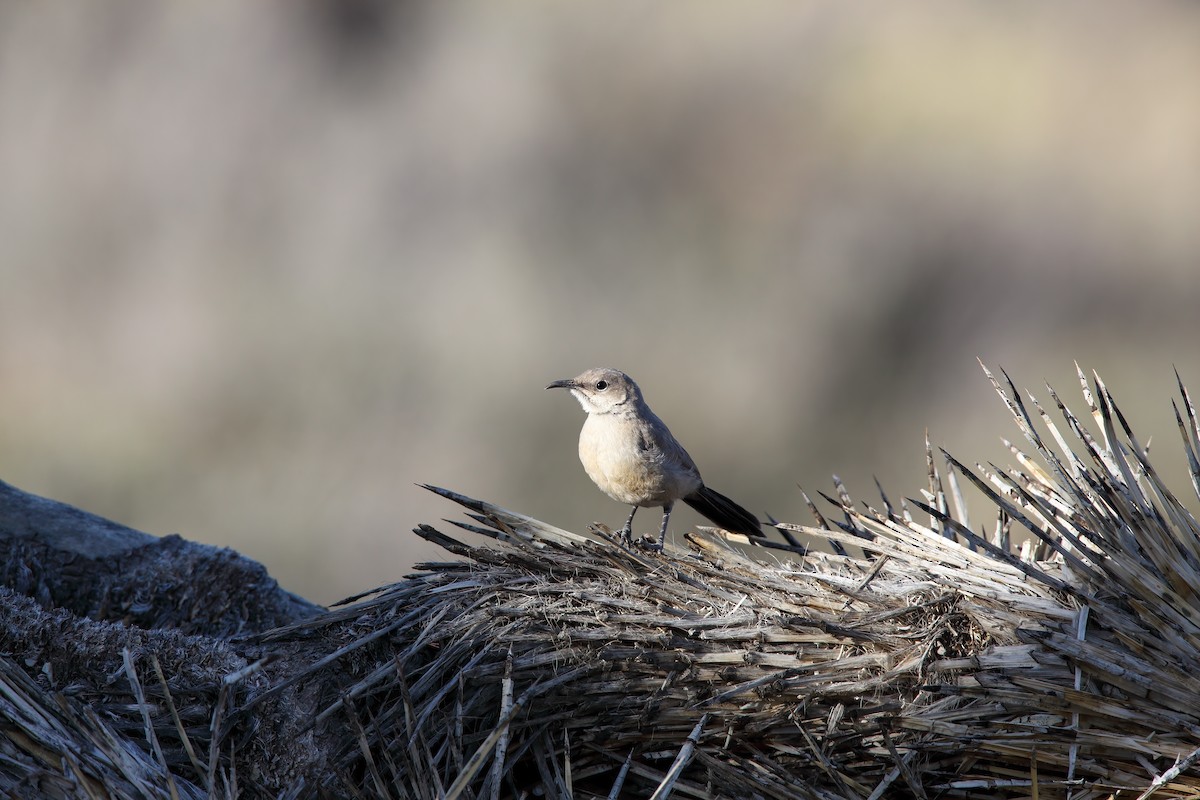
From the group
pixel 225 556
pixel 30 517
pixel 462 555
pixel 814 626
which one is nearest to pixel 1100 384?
pixel 814 626

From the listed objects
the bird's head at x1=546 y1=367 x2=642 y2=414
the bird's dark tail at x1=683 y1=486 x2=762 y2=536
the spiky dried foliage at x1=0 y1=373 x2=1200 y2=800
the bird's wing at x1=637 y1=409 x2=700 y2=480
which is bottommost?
the spiky dried foliage at x1=0 y1=373 x2=1200 y2=800

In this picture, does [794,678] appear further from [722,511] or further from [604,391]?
[604,391]

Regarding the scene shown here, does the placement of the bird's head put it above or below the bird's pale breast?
above

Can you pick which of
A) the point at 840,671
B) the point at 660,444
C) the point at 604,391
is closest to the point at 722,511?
the point at 660,444

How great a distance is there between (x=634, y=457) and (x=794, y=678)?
200cm

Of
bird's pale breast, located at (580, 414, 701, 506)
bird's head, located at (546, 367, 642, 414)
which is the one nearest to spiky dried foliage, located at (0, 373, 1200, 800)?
bird's pale breast, located at (580, 414, 701, 506)

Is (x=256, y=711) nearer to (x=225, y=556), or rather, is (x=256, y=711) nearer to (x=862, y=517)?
(x=225, y=556)

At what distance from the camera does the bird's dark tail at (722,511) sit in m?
4.68

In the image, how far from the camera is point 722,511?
187 inches

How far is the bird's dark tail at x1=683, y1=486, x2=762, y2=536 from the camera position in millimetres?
4684

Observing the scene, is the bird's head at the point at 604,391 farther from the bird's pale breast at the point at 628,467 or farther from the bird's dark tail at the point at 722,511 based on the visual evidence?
the bird's dark tail at the point at 722,511

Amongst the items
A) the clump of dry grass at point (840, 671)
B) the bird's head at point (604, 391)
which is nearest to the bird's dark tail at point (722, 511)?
the bird's head at point (604, 391)

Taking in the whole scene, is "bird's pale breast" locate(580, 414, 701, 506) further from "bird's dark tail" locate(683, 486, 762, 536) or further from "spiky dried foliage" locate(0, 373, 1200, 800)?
"spiky dried foliage" locate(0, 373, 1200, 800)

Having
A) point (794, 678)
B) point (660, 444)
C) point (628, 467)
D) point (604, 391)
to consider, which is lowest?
point (794, 678)
